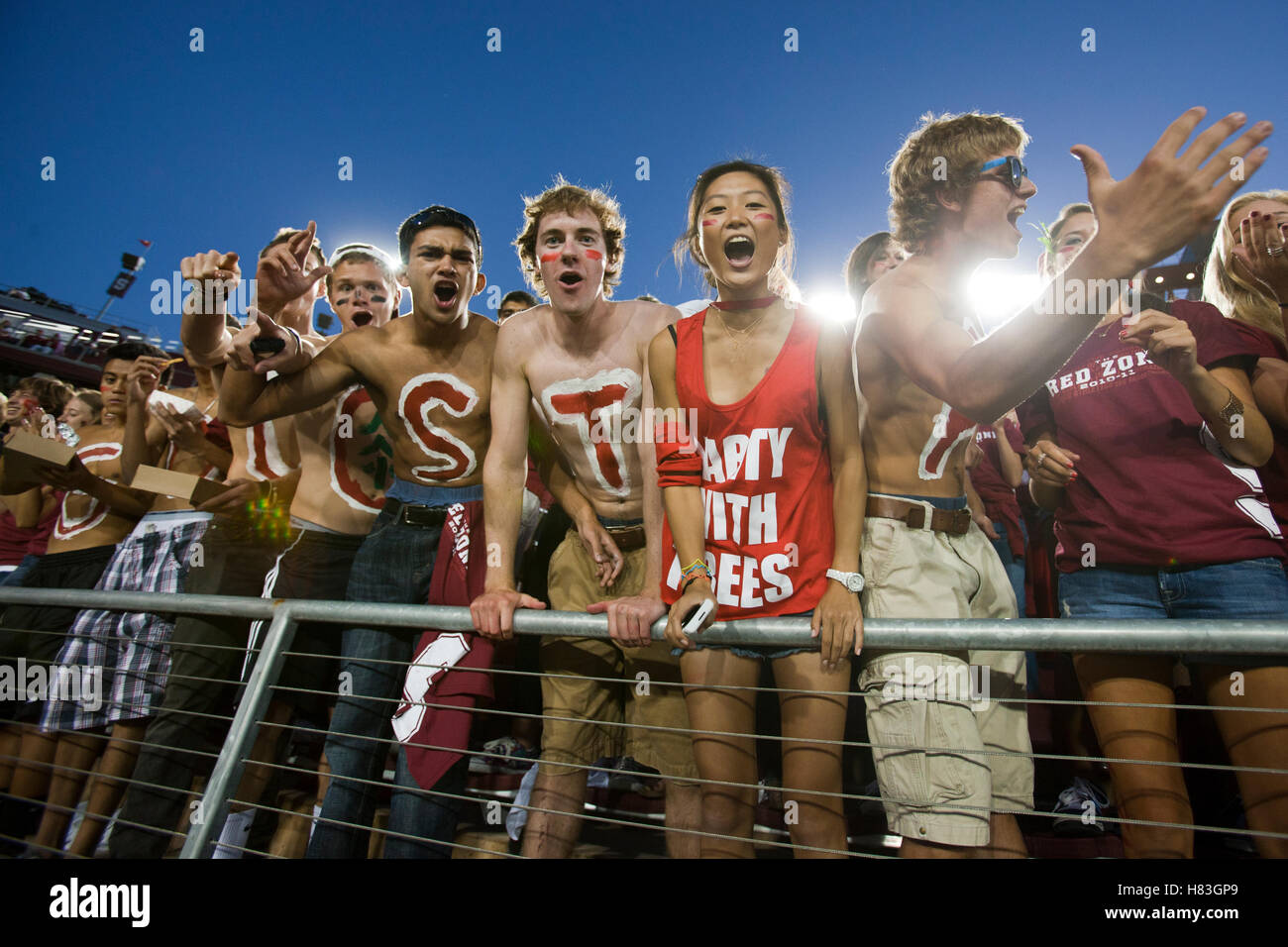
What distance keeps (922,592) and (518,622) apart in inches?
42.3

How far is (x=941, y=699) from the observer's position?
159 cm

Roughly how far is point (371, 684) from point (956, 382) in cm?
204

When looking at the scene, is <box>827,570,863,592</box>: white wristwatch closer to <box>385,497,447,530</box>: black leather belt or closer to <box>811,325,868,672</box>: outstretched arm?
<box>811,325,868,672</box>: outstretched arm

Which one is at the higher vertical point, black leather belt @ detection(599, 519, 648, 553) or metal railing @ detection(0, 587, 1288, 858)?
black leather belt @ detection(599, 519, 648, 553)

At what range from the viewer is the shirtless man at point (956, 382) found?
1199 millimetres

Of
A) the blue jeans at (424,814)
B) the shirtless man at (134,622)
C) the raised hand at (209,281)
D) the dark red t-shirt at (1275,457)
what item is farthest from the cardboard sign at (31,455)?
the dark red t-shirt at (1275,457)

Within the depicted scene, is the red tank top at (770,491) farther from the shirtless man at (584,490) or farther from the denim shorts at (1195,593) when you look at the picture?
the denim shorts at (1195,593)

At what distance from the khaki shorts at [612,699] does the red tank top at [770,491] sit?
42 cm

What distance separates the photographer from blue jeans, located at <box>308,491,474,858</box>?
213cm

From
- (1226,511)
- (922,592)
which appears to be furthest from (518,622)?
(1226,511)

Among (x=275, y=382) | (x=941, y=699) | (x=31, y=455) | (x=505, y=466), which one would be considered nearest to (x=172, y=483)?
(x=275, y=382)

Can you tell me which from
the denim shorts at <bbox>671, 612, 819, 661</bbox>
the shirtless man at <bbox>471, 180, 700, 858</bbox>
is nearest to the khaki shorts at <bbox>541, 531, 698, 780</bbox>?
the shirtless man at <bbox>471, 180, 700, 858</bbox>

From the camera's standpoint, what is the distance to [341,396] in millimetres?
3041
